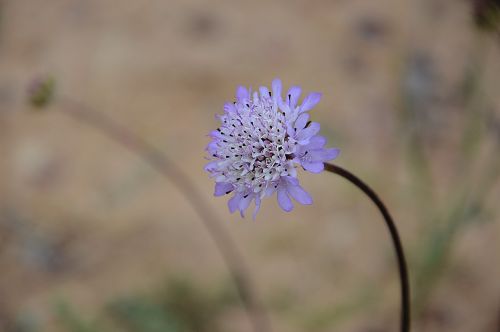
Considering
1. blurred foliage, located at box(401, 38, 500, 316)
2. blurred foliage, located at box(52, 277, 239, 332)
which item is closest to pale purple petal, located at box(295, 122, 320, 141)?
blurred foliage, located at box(401, 38, 500, 316)

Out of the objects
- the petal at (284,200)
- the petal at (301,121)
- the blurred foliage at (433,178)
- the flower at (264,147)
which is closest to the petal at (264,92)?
the flower at (264,147)

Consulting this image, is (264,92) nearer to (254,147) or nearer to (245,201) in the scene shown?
(254,147)

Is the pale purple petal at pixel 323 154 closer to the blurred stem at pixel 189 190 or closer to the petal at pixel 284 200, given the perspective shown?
the petal at pixel 284 200

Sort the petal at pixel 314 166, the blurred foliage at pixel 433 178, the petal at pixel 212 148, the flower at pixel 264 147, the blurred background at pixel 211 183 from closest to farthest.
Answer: the petal at pixel 314 166, the flower at pixel 264 147, the petal at pixel 212 148, the blurred foliage at pixel 433 178, the blurred background at pixel 211 183

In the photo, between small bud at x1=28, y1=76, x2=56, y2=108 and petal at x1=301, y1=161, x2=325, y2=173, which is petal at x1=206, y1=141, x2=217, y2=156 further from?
small bud at x1=28, y1=76, x2=56, y2=108

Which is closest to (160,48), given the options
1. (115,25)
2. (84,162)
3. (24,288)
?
(115,25)
